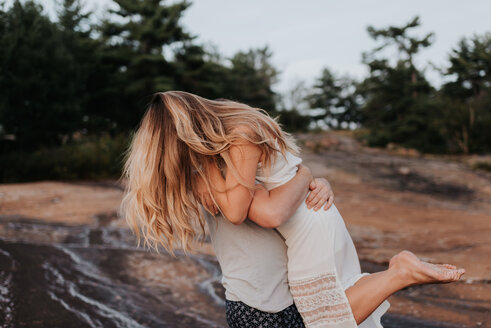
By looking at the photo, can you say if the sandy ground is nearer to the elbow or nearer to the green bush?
the green bush

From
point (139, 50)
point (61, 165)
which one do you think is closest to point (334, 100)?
point (139, 50)

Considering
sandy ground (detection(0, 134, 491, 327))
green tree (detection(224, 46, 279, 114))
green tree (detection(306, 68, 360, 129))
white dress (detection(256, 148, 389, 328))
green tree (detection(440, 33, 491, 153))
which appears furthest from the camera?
green tree (detection(306, 68, 360, 129))

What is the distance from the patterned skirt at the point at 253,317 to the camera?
58.0 inches

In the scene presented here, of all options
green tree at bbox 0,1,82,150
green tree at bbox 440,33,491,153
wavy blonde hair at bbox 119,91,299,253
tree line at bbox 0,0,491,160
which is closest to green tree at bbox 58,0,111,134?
tree line at bbox 0,0,491,160

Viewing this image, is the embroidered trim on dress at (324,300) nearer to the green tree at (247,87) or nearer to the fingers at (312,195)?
the fingers at (312,195)

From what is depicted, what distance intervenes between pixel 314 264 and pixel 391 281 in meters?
0.32

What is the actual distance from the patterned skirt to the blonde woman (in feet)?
0.22

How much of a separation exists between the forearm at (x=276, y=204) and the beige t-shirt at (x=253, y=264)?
0.12 m

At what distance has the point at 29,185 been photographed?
7.12m

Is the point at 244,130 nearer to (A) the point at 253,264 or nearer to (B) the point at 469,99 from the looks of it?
(A) the point at 253,264

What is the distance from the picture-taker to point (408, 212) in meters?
6.27

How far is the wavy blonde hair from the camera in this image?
141 centimetres

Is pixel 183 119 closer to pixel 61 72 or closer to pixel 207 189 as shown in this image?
pixel 207 189

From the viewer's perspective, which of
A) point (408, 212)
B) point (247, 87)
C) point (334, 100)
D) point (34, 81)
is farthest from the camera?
point (334, 100)
